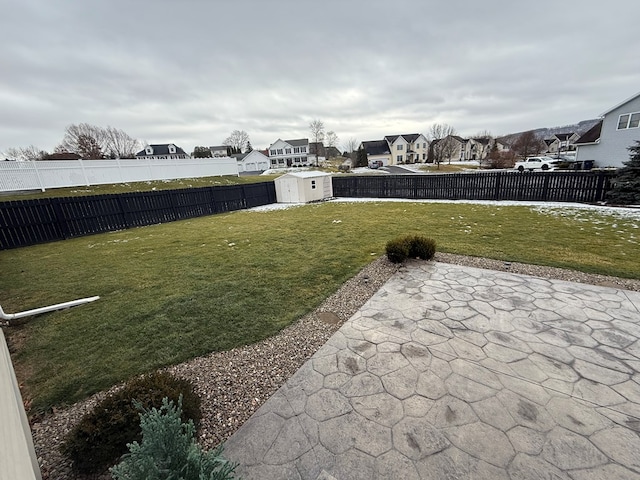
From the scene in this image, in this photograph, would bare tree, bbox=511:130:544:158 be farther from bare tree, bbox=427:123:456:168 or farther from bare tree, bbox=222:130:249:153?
bare tree, bbox=222:130:249:153

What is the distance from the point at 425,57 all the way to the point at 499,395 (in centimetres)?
1775

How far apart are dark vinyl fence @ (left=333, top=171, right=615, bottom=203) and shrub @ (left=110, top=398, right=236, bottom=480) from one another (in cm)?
1592

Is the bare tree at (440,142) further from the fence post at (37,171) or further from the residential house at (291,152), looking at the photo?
→ the fence post at (37,171)

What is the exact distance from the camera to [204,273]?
221 inches

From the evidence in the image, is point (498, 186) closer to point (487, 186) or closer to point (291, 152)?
point (487, 186)

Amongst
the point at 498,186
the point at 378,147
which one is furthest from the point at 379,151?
the point at 498,186

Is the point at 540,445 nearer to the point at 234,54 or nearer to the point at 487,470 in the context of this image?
the point at 487,470

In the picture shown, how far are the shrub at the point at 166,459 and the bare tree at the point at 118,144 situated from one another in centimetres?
5643

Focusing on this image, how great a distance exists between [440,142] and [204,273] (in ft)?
167

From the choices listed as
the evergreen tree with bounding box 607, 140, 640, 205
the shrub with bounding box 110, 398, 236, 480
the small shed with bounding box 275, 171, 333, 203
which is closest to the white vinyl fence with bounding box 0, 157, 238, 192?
the small shed with bounding box 275, 171, 333, 203

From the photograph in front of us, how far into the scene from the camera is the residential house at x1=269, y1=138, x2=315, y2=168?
55.4 m

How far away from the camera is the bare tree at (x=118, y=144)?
45219 millimetres

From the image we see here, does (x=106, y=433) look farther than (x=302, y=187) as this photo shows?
No

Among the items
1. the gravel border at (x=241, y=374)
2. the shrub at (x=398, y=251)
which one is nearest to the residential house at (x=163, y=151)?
the shrub at (x=398, y=251)
